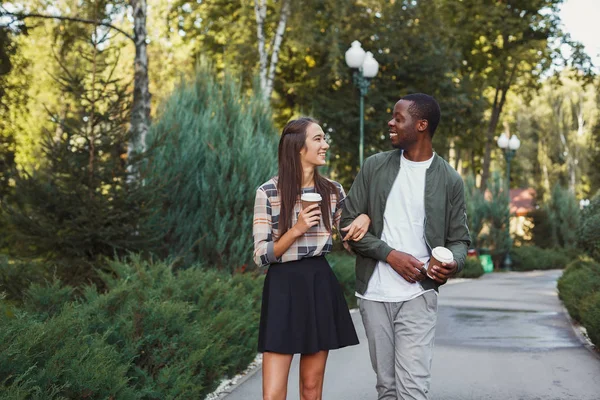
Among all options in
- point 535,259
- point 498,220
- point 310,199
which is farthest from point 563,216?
point 310,199

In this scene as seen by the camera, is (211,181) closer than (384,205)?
No

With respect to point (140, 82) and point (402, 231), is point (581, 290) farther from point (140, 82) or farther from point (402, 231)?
point (402, 231)

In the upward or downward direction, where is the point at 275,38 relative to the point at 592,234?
upward

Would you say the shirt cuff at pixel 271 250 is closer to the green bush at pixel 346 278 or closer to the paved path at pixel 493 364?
the paved path at pixel 493 364

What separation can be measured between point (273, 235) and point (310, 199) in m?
0.42

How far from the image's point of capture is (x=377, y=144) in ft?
95.6

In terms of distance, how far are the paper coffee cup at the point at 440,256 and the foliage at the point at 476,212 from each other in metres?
27.5

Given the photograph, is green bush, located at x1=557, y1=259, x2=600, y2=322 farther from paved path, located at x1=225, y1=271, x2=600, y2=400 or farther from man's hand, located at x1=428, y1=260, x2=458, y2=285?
man's hand, located at x1=428, y1=260, x2=458, y2=285

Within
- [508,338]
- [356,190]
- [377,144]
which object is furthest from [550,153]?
[356,190]

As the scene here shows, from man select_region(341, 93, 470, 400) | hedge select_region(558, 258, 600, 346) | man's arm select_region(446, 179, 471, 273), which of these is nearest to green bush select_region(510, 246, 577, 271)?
hedge select_region(558, 258, 600, 346)

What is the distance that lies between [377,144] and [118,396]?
24.5m

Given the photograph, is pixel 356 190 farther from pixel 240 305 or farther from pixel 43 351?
pixel 240 305

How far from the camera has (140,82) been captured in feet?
45.3

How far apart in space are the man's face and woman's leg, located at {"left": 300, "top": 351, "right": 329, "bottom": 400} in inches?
45.1
